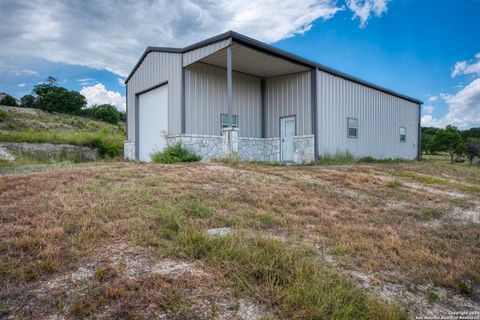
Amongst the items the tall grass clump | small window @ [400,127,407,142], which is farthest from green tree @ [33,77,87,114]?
small window @ [400,127,407,142]

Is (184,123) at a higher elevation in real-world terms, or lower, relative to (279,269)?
higher

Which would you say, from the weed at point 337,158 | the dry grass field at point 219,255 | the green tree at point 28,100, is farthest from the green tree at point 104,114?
the dry grass field at point 219,255

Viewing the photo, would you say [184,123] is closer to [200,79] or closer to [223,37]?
[200,79]

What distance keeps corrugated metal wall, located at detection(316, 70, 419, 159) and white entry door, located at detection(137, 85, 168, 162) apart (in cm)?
612

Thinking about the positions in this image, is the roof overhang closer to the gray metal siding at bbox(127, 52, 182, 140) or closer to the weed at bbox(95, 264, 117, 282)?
the gray metal siding at bbox(127, 52, 182, 140)

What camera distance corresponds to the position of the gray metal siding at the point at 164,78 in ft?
35.8

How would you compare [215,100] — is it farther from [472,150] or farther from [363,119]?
[472,150]

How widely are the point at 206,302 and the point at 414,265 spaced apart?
6.58ft

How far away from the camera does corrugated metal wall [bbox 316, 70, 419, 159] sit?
1251 centimetres

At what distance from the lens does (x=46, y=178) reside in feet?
16.5

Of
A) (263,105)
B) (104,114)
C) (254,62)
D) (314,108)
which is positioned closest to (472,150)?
(314,108)

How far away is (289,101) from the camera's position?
12.7 m

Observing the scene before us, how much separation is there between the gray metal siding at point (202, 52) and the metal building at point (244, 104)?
0.03 meters

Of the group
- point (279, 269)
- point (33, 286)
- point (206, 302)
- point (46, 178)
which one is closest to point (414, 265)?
point (279, 269)
